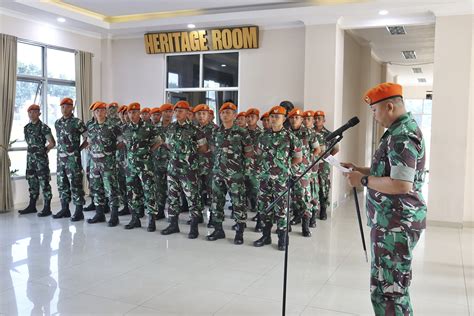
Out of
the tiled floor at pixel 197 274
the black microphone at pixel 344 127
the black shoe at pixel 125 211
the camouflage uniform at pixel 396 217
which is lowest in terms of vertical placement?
the tiled floor at pixel 197 274

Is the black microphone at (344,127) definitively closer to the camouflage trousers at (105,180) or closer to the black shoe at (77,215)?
the camouflage trousers at (105,180)

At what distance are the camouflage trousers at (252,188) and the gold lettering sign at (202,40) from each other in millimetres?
2628

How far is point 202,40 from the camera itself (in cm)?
802

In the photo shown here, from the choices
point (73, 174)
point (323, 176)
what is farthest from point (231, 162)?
point (73, 174)

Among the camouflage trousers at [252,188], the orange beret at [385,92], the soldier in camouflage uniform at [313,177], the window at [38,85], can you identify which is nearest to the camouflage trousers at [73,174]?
the window at [38,85]

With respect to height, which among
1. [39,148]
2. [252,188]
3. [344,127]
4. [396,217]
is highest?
[344,127]

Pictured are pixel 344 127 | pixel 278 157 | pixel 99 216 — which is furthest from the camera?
pixel 99 216

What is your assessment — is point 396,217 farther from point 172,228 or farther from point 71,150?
point 71,150

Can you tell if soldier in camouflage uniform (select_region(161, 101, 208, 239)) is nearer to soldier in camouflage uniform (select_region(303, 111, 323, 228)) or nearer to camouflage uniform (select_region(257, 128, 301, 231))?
camouflage uniform (select_region(257, 128, 301, 231))

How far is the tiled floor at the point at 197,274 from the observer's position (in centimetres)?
328

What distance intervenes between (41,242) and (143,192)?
4.72 feet

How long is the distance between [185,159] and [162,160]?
108cm

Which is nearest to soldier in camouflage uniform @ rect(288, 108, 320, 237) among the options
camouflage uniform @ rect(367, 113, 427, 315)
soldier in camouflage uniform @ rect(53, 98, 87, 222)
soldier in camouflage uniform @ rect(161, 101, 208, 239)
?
soldier in camouflage uniform @ rect(161, 101, 208, 239)

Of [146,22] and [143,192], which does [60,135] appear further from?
[146,22]
